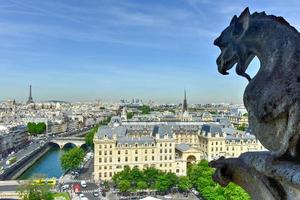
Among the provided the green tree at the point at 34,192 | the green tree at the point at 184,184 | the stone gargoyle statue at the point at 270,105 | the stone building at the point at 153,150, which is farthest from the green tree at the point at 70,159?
the stone gargoyle statue at the point at 270,105

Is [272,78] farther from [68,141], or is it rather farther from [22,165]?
[68,141]

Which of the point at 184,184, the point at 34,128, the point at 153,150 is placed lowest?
the point at 184,184

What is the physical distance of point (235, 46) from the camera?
4.05 meters

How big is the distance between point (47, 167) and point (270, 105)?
200 feet

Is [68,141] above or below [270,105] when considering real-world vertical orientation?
below

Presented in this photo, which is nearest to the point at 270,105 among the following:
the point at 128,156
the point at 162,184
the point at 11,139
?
the point at 162,184

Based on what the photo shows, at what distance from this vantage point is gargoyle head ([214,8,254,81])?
3.92 meters

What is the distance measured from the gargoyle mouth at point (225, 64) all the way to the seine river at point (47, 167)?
46.7m

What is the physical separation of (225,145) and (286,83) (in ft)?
168

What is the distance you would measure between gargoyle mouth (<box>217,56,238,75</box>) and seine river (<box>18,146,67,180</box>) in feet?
153

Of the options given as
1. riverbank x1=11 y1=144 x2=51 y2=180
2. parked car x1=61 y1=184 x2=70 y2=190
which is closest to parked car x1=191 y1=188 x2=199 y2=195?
parked car x1=61 y1=184 x2=70 y2=190

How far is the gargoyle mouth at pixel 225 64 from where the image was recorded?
414 cm

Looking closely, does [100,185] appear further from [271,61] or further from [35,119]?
[35,119]

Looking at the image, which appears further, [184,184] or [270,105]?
[184,184]
